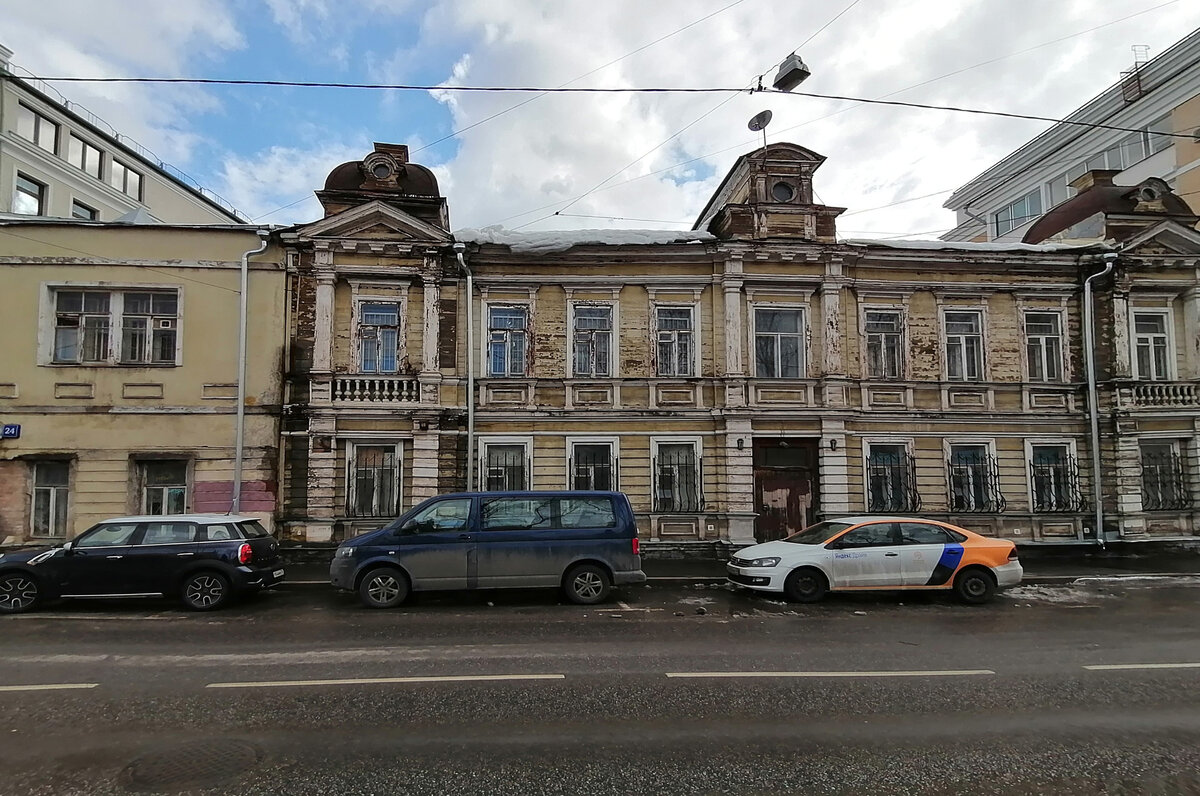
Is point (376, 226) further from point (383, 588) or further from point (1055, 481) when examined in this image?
point (1055, 481)

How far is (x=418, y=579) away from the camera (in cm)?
1013

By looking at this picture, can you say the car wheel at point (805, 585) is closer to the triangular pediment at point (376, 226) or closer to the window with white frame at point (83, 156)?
the triangular pediment at point (376, 226)

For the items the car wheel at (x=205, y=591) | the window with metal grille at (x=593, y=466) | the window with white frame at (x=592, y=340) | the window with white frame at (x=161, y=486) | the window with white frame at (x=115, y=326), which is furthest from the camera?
the window with white frame at (x=592, y=340)

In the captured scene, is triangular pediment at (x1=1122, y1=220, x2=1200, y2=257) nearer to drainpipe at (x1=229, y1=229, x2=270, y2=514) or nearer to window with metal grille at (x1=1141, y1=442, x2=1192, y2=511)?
window with metal grille at (x1=1141, y1=442, x2=1192, y2=511)

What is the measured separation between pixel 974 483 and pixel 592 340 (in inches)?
393

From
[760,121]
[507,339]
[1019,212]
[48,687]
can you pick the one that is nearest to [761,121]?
[760,121]

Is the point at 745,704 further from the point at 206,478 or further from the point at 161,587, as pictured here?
the point at 206,478

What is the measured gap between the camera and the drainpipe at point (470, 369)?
15.2 meters

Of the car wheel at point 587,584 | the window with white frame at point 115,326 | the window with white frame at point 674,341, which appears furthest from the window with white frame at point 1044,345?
the window with white frame at point 115,326

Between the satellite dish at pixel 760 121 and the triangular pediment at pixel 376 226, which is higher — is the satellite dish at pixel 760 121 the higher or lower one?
the higher one

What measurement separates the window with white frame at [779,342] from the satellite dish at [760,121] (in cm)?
517

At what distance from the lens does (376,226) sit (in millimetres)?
15523

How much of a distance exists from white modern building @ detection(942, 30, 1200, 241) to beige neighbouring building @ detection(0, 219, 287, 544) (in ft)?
90.3

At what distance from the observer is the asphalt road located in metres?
4.37
